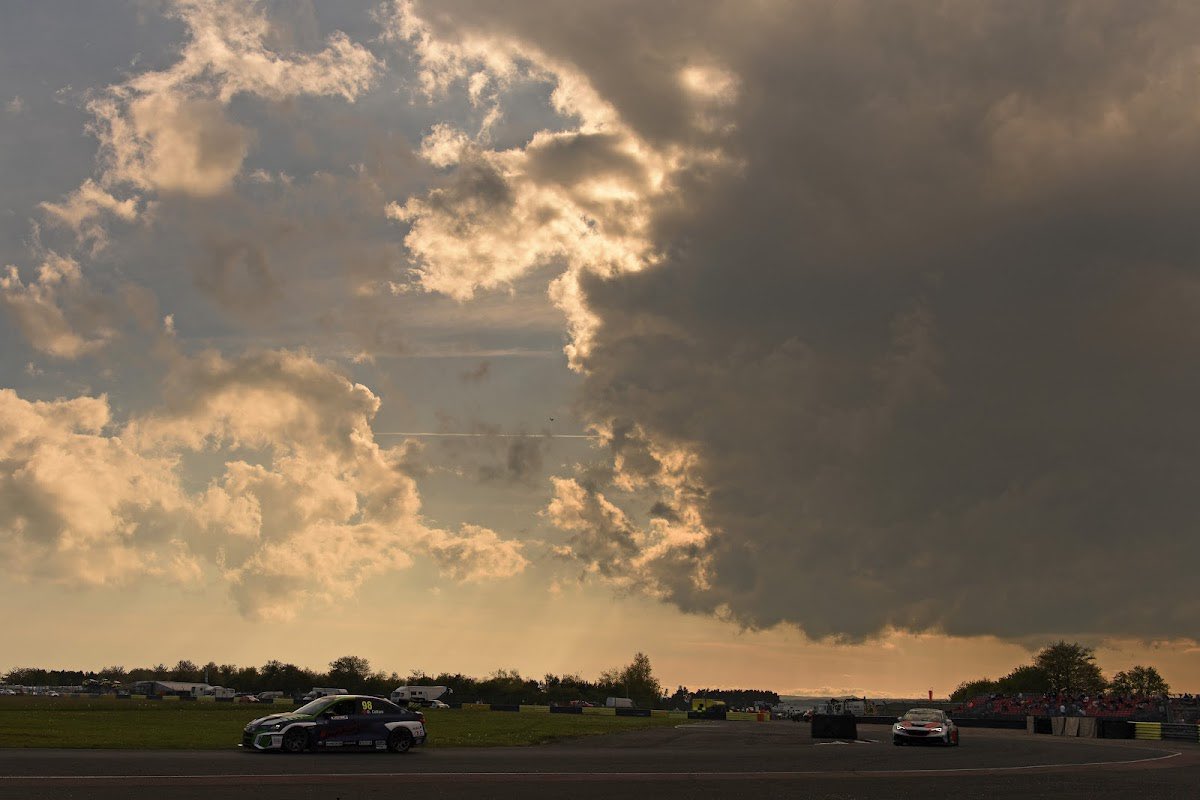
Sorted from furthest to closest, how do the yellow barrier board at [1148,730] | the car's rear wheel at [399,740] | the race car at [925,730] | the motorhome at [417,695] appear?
1. the motorhome at [417,695]
2. the yellow barrier board at [1148,730]
3. the race car at [925,730]
4. the car's rear wheel at [399,740]

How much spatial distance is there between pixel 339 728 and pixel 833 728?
932 inches

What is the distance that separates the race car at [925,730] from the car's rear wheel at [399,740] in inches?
809

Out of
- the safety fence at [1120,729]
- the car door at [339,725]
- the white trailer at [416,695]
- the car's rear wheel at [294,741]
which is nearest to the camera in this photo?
the car's rear wheel at [294,741]

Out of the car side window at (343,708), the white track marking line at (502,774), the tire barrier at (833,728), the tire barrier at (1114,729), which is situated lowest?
the tire barrier at (1114,729)

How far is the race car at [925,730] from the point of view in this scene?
4259cm

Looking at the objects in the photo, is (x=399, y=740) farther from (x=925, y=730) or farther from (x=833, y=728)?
(x=833, y=728)

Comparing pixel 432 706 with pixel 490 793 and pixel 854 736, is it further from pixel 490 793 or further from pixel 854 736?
pixel 490 793

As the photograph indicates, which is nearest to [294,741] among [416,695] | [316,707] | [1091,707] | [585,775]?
[316,707]

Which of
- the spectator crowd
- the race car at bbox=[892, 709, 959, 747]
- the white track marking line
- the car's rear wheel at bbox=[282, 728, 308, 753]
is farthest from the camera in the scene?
the spectator crowd

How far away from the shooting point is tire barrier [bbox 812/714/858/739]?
46281 mm

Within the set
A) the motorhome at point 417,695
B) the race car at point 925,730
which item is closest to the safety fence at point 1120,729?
the race car at point 925,730

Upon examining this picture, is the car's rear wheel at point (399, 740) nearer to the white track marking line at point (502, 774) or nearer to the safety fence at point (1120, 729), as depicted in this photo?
the white track marking line at point (502, 774)

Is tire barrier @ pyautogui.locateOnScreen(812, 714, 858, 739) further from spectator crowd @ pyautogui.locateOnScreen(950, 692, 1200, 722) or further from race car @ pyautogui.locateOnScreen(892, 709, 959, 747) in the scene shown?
spectator crowd @ pyautogui.locateOnScreen(950, 692, 1200, 722)

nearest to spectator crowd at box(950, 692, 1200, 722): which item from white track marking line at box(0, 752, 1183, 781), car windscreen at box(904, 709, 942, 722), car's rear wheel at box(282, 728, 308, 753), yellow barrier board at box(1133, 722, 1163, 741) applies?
yellow barrier board at box(1133, 722, 1163, 741)
